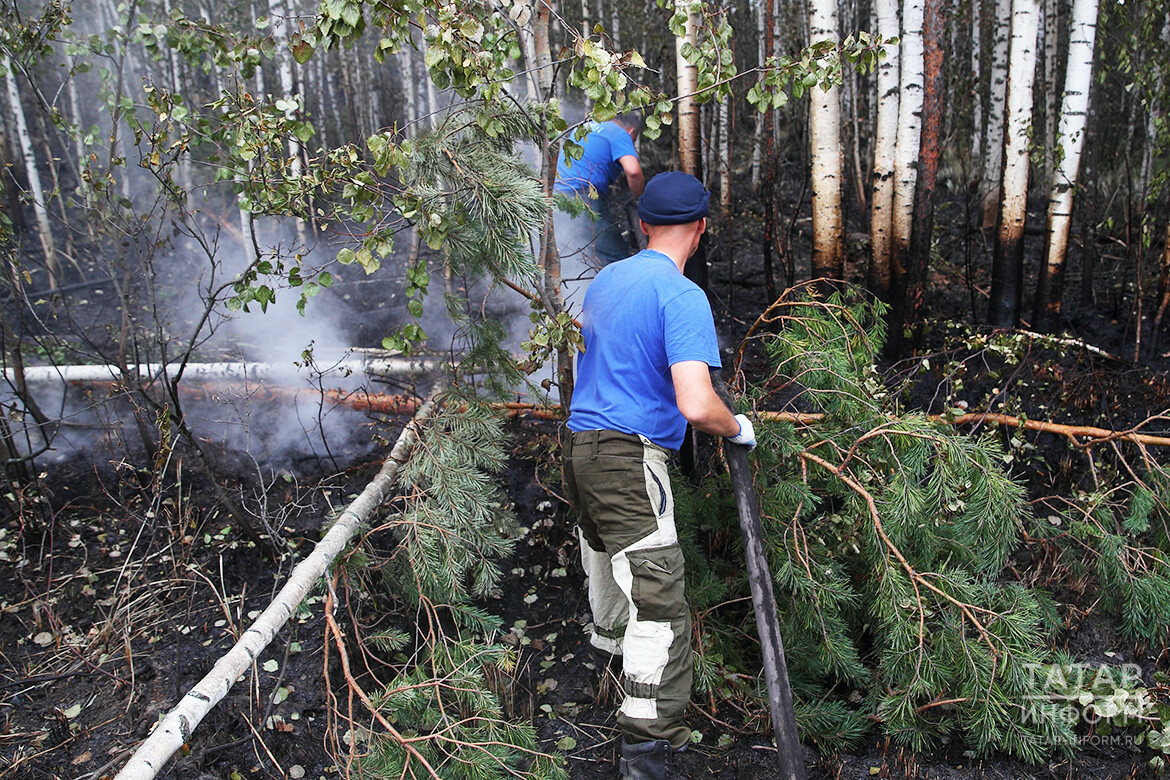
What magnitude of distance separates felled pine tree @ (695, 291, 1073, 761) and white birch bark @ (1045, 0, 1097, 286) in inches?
139

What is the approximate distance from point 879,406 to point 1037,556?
1385 millimetres

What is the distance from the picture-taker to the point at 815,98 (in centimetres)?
516

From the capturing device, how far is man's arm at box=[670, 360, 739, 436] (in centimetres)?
247

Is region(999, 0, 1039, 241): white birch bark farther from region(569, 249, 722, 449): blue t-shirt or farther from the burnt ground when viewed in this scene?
region(569, 249, 722, 449): blue t-shirt

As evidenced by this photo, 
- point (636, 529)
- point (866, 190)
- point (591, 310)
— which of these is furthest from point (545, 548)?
point (866, 190)

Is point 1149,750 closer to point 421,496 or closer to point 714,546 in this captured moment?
point 714,546

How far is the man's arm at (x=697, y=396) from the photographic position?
8.10ft

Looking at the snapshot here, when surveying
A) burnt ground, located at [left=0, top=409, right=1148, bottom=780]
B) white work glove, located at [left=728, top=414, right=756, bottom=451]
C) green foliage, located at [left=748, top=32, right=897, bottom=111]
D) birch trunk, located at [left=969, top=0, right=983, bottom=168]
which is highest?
birch trunk, located at [left=969, top=0, right=983, bottom=168]

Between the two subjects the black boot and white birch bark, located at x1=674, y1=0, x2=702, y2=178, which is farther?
white birch bark, located at x1=674, y1=0, x2=702, y2=178

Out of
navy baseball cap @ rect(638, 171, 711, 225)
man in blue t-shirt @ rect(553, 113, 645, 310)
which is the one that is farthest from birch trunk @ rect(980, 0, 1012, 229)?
navy baseball cap @ rect(638, 171, 711, 225)

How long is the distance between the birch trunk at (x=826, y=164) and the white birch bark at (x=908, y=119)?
0.40m

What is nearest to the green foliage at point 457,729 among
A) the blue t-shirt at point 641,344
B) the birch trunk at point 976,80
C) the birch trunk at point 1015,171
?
the blue t-shirt at point 641,344

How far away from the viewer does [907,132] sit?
512 cm

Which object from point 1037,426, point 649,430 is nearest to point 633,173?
point 649,430
